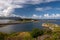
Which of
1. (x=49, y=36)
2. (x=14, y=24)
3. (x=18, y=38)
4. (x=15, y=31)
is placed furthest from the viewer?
(x=14, y=24)

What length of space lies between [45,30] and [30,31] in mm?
603

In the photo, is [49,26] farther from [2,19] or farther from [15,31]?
[2,19]

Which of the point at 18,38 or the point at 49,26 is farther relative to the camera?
the point at 49,26

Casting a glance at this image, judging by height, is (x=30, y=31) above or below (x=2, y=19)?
below

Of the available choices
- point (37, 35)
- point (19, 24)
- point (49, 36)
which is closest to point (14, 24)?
point (19, 24)

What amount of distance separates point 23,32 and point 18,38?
0.43 m

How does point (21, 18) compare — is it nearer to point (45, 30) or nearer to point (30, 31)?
point (30, 31)

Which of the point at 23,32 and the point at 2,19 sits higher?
the point at 2,19

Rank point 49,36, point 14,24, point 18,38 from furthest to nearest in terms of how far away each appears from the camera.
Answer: point 14,24
point 18,38
point 49,36

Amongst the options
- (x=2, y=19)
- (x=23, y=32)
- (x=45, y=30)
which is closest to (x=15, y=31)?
(x=23, y=32)

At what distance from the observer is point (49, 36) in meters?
4.92

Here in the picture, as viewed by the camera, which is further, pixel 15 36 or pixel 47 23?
pixel 47 23

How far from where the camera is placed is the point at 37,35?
5105 millimetres

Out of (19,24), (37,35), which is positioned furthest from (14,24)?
(37,35)
